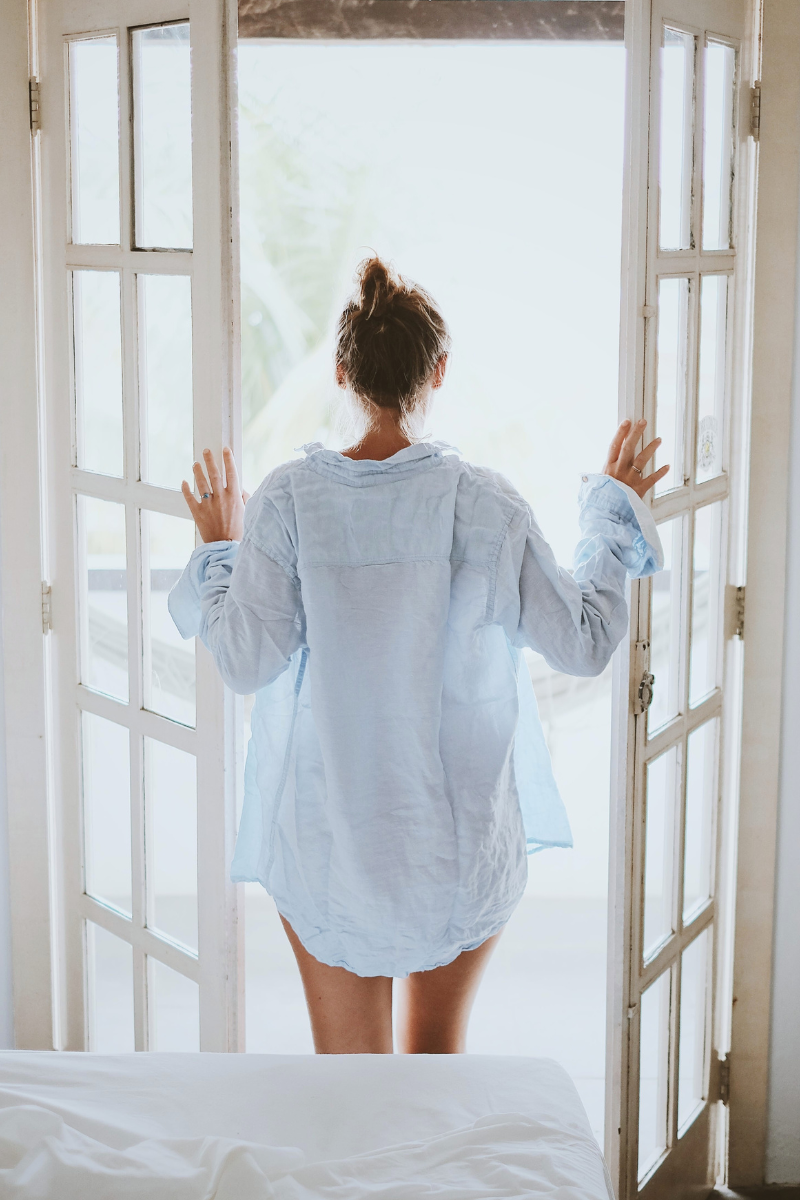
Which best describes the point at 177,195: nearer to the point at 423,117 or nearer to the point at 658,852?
the point at 658,852

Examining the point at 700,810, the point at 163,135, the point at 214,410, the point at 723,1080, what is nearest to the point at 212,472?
the point at 214,410

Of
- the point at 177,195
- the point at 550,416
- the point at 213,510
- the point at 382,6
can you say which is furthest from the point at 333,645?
the point at 550,416

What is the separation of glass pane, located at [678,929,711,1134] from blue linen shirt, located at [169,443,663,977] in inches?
28.3

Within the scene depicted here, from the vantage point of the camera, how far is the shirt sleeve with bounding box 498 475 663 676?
5.00 ft

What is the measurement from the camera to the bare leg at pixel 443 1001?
5.49ft

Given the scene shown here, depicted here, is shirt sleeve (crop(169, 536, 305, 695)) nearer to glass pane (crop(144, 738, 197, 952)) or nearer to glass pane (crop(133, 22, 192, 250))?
glass pane (crop(144, 738, 197, 952))

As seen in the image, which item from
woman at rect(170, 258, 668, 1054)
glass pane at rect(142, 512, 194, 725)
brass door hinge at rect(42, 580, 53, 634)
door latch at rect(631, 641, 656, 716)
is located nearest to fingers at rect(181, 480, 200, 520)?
woman at rect(170, 258, 668, 1054)

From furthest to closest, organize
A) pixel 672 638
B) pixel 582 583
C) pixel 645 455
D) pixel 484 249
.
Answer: pixel 484 249 → pixel 672 638 → pixel 645 455 → pixel 582 583

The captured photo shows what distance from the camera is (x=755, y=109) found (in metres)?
1.98

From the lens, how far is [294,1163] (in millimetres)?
1134

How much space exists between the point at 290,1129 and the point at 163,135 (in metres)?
1.49

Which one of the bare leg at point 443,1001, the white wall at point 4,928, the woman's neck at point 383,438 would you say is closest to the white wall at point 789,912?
the bare leg at point 443,1001

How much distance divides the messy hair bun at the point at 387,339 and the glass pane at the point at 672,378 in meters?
0.51

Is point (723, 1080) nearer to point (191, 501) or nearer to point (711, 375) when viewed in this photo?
point (711, 375)
